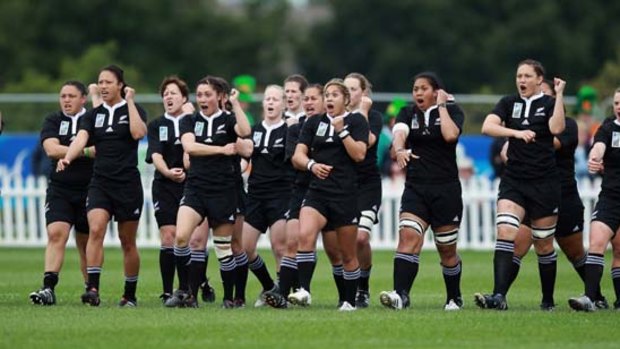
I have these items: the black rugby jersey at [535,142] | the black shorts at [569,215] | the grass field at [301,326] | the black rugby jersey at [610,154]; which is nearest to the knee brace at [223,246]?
the grass field at [301,326]

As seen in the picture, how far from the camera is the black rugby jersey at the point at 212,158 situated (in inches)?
709

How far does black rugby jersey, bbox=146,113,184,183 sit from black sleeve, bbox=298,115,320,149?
5.91 ft

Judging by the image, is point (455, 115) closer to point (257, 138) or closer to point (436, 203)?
point (436, 203)

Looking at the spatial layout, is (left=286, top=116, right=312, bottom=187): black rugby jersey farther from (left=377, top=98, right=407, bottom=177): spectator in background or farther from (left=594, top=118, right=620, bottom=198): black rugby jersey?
(left=377, top=98, right=407, bottom=177): spectator in background

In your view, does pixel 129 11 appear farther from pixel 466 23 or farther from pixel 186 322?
pixel 186 322

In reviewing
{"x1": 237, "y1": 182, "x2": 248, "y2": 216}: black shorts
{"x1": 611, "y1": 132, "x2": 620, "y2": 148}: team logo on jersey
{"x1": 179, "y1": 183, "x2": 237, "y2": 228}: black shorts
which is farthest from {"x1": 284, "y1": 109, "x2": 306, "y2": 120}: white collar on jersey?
{"x1": 611, "y1": 132, "x2": 620, "y2": 148}: team logo on jersey

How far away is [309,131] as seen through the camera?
17.7 meters

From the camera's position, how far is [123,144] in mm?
18438

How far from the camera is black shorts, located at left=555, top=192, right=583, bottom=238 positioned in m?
18.6

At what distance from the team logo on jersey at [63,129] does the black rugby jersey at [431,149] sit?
3.70 m

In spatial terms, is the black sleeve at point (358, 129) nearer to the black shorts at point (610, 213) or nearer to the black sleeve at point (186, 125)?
the black sleeve at point (186, 125)

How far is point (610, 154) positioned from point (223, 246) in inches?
159

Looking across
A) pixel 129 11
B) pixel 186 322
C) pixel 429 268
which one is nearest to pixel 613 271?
pixel 186 322

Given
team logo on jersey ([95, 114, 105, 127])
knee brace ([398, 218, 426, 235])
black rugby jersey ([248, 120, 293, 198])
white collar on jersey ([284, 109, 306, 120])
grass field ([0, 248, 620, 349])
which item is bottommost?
grass field ([0, 248, 620, 349])
